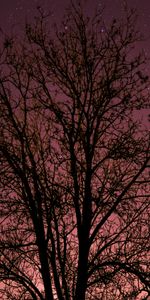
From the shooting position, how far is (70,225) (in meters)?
12.0

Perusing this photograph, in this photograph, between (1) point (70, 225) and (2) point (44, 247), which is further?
(1) point (70, 225)

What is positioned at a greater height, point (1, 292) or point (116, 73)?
point (116, 73)

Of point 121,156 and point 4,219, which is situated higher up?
point 121,156

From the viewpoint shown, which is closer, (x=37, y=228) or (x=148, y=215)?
(x=37, y=228)

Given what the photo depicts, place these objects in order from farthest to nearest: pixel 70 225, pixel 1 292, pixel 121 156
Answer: pixel 1 292 → pixel 70 225 → pixel 121 156

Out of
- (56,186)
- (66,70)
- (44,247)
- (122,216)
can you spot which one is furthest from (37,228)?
(66,70)

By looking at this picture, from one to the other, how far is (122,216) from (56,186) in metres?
1.86

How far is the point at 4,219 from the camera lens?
35.8 ft

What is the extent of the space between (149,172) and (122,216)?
4.36 feet

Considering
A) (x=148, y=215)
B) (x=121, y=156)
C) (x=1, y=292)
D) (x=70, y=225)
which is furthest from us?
(x=1, y=292)

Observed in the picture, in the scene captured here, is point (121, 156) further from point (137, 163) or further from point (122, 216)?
point (122, 216)

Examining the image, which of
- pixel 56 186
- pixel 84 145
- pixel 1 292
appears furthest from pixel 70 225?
pixel 1 292

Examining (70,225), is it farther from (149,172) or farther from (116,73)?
(116,73)

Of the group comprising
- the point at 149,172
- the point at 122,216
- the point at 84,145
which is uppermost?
the point at 84,145
